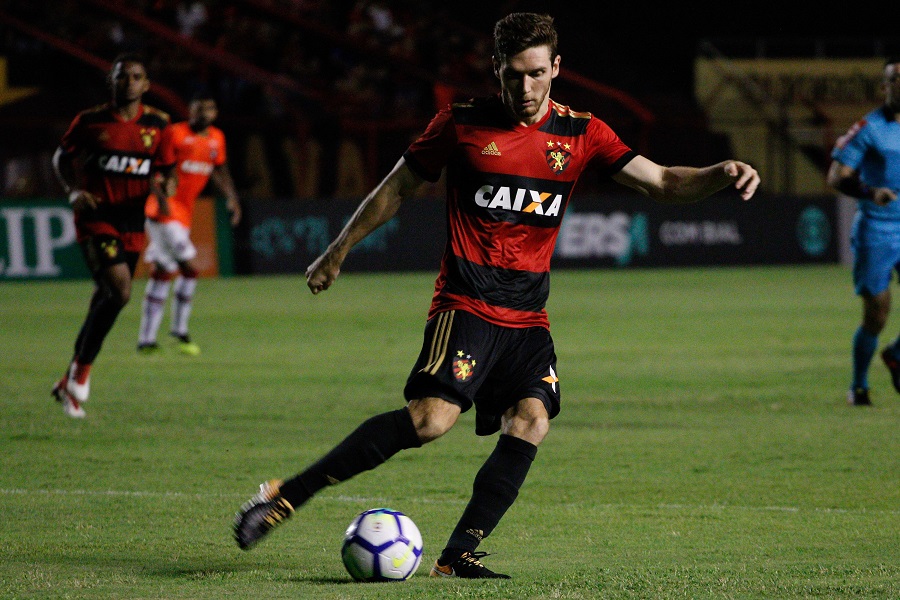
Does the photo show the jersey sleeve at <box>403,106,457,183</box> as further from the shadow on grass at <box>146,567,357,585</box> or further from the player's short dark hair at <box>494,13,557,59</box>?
the shadow on grass at <box>146,567,357,585</box>

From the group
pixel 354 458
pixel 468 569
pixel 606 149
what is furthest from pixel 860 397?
pixel 354 458

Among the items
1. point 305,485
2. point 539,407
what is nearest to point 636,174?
point 539,407

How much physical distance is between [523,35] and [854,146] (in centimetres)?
538

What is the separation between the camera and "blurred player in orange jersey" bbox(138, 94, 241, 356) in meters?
13.3

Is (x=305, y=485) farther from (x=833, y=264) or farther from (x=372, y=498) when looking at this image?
(x=833, y=264)

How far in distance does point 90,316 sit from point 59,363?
3.15 m

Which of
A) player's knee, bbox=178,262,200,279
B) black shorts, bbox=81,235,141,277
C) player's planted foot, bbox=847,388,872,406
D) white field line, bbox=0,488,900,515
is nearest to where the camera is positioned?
white field line, bbox=0,488,900,515

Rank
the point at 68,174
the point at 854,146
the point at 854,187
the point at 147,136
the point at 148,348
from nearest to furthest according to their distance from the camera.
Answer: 1. the point at 854,187
2. the point at 854,146
3. the point at 68,174
4. the point at 147,136
5. the point at 148,348

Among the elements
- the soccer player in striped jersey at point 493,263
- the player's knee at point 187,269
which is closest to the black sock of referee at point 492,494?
the soccer player in striped jersey at point 493,263

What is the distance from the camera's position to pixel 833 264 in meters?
27.1

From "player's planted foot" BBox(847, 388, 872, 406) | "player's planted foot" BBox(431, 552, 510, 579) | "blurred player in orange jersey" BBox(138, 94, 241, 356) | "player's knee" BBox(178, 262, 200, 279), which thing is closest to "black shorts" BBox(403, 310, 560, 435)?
"player's planted foot" BBox(431, 552, 510, 579)

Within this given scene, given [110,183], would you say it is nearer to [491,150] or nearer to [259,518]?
[491,150]

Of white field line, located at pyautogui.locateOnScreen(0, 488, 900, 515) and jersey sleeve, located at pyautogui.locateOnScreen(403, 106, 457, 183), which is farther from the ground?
jersey sleeve, located at pyautogui.locateOnScreen(403, 106, 457, 183)

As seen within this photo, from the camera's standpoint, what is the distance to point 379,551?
464 cm
